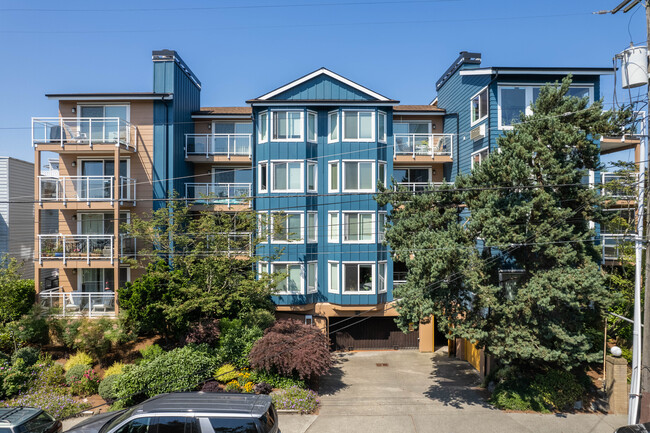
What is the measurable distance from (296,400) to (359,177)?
10221 millimetres

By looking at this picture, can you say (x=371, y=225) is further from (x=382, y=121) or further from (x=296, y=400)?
(x=296, y=400)

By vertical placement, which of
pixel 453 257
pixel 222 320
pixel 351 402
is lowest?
pixel 351 402

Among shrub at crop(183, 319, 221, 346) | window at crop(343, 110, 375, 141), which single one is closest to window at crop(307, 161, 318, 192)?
window at crop(343, 110, 375, 141)

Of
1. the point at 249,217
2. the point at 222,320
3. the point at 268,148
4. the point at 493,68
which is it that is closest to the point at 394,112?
the point at 493,68

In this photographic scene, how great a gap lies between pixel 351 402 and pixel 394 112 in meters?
14.8

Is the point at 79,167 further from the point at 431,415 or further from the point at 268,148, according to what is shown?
the point at 431,415

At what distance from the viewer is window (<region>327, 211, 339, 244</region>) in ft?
62.9

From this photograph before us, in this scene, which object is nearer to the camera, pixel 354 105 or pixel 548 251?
pixel 548 251

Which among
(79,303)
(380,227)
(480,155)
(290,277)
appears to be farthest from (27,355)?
(480,155)

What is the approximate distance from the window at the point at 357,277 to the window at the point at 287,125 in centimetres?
664

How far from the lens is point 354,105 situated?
1912cm

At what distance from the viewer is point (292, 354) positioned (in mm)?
14305

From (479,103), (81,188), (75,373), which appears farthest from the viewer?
(81,188)

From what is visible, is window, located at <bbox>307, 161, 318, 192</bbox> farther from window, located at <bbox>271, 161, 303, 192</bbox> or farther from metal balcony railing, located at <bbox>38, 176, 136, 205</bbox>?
metal balcony railing, located at <bbox>38, 176, 136, 205</bbox>
